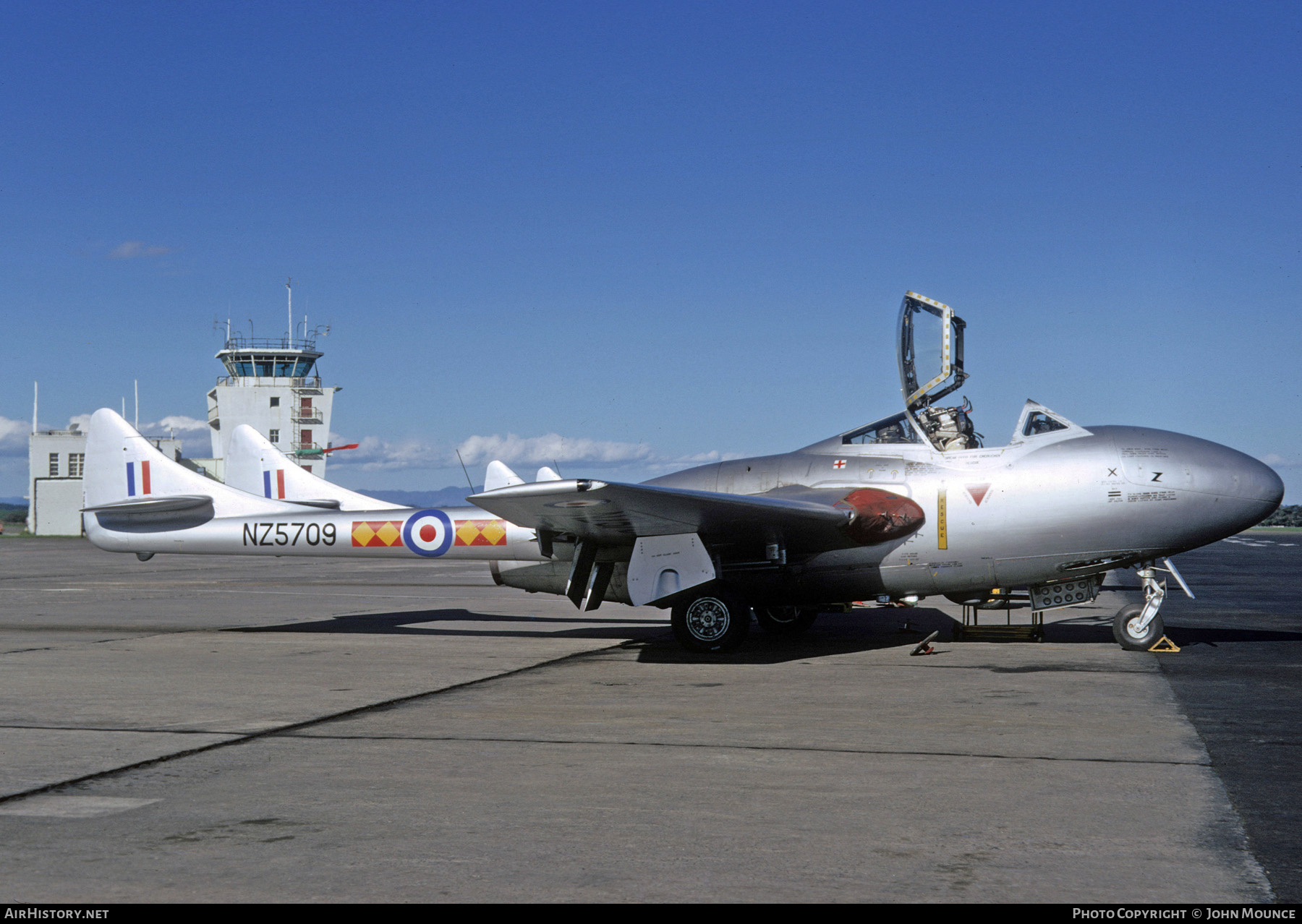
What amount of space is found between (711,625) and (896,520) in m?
2.32

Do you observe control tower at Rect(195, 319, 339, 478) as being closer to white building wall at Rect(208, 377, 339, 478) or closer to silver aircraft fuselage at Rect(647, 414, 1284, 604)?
white building wall at Rect(208, 377, 339, 478)

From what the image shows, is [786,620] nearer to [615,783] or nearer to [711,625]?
[711,625]

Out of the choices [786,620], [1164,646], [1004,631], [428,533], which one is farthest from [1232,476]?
[428,533]

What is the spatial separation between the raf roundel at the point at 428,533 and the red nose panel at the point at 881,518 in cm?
488

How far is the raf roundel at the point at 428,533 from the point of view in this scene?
13695 millimetres

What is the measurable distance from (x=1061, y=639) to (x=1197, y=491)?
2.86 m

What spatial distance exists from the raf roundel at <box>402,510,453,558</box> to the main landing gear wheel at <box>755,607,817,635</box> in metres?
4.07

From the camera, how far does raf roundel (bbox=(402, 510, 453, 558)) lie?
13695 millimetres

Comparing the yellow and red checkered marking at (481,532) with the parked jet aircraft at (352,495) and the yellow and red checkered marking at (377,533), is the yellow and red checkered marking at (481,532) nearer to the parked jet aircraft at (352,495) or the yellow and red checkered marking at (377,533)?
the parked jet aircraft at (352,495)

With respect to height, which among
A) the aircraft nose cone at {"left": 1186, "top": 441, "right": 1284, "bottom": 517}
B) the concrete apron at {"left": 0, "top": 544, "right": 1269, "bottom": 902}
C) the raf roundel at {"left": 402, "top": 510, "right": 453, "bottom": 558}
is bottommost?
the concrete apron at {"left": 0, "top": 544, "right": 1269, "bottom": 902}

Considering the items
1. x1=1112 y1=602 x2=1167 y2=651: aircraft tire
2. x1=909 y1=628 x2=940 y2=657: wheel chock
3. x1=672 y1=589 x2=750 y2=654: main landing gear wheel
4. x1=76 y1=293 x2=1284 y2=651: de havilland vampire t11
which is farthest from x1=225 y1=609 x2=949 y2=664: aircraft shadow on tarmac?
x1=1112 y1=602 x2=1167 y2=651: aircraft tire

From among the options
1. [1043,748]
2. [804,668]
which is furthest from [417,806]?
[804,668]

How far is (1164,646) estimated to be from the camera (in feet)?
40.6

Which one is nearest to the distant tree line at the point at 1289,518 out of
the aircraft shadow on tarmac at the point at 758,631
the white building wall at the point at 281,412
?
the white building wall at the point at 281,412
